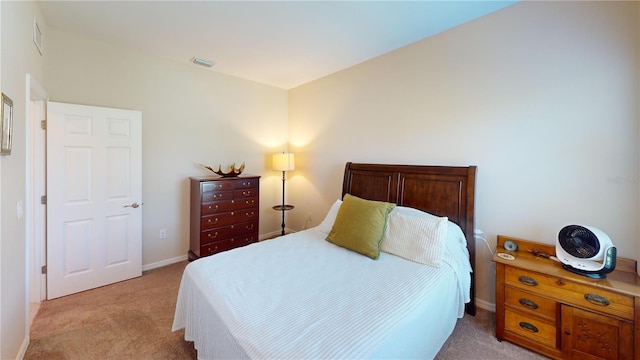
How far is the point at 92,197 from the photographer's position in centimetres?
270

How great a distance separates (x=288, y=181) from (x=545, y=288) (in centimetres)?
360

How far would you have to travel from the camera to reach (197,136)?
3523mm

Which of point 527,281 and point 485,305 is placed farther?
point 485,305

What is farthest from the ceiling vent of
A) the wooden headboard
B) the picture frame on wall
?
the wooden headboard

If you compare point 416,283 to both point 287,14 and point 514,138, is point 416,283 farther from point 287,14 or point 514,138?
point 287,14

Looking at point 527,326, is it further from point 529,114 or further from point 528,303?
point 529,114

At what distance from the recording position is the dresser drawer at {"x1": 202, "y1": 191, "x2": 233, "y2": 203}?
3.22 metres

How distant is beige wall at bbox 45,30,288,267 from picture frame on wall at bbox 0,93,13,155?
1.39m

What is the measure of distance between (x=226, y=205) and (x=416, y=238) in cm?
247

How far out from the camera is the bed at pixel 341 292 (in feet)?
3.87

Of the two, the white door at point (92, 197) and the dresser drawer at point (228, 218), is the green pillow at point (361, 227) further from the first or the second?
the white door at point (92, 197)

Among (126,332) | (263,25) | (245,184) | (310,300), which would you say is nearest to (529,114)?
(310,300)

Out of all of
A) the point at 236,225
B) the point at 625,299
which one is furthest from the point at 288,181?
the point at 625,299

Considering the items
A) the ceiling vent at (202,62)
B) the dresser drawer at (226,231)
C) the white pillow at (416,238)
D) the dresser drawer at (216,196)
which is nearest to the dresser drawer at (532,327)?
the white pillow at (416,238)
